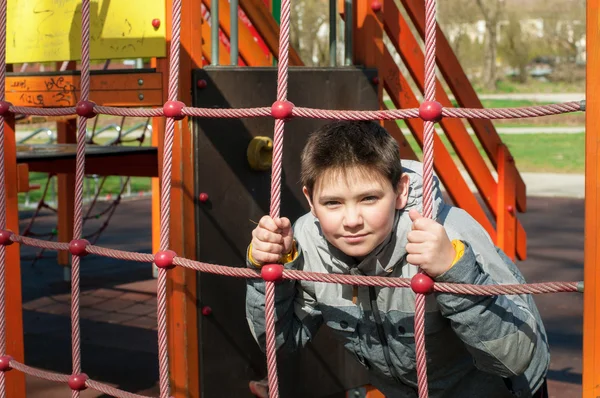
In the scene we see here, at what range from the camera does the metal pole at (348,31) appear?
352cm

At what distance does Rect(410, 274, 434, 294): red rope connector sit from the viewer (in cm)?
203

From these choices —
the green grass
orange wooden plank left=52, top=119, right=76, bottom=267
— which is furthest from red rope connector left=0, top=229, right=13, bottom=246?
the green grass

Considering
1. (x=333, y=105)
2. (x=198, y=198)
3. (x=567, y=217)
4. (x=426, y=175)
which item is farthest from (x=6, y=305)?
(x=567, y=217)

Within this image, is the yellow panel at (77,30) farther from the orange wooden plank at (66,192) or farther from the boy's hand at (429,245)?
the orange wooden plank at (66,192)

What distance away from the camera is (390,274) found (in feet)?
7.57

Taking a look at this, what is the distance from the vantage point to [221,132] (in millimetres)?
3021

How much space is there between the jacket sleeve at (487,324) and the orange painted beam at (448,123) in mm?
1699

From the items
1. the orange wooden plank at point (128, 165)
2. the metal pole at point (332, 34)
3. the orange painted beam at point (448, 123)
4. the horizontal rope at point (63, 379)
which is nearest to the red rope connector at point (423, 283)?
the horizontal rope at point (63, 379)

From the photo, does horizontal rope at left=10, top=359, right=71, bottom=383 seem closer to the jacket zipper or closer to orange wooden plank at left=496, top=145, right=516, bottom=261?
the jacket zipper

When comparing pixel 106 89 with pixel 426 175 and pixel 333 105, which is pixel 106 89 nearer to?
pixel 333 105

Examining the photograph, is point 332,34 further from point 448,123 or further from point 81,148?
point 81,148

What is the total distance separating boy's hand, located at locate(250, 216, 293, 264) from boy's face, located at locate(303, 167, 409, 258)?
3.9 inches

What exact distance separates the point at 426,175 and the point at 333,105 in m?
1.40

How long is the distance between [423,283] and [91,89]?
1577mm
